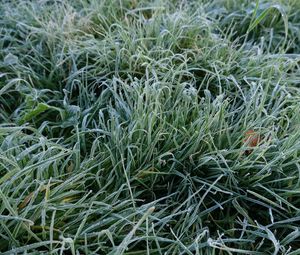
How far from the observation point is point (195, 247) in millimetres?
1197

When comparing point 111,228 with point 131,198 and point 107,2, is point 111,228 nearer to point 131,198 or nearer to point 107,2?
point 131,198

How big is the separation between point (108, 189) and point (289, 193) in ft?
1.67

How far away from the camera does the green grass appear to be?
48.6 inches

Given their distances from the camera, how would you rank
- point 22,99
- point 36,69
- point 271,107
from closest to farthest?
point 271,107 → point 22,99 → point 36,69

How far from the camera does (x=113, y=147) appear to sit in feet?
4.78

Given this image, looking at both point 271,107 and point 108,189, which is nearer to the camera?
point 108,189

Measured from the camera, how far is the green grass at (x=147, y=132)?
1.24 metres

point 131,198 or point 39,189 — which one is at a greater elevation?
point 39,189

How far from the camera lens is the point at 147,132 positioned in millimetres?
1422

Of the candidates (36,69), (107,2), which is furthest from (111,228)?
(107,2)

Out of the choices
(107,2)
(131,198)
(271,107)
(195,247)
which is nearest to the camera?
(195,247)

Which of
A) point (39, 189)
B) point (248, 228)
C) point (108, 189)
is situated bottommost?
point (248, 228)

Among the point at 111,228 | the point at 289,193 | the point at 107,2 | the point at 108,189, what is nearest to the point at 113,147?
the point at 108,189

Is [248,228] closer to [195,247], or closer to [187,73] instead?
[195,247]
